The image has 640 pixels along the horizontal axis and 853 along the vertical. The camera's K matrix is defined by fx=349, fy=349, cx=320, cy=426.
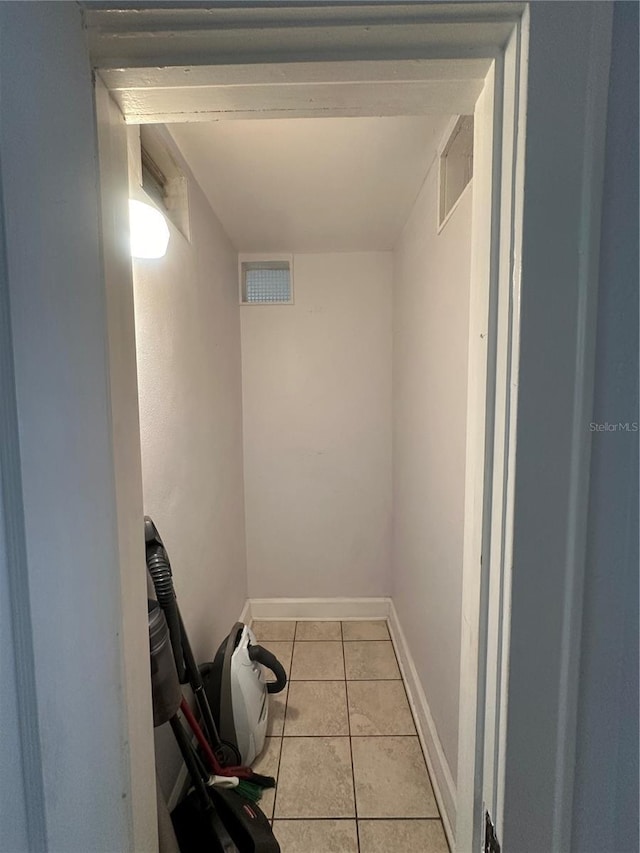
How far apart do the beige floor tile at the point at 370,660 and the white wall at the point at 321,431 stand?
1.13ft

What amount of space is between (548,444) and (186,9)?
68 centimetres

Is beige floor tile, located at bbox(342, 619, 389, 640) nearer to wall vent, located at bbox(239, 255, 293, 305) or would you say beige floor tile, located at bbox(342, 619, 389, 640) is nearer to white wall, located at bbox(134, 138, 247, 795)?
white wall, located at bbox(134, 138, 247, 795)

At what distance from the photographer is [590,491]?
449mm

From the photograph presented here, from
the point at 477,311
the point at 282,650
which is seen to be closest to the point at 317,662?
the point at 282,650

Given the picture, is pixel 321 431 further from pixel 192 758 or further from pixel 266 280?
pixel 192 758

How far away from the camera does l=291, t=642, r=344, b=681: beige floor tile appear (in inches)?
72.1

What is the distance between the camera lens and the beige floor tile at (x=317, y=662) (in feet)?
6.00

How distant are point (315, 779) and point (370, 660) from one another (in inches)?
27.2

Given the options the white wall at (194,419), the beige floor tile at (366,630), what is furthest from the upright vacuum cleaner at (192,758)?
the beige floor tile at (366,630)

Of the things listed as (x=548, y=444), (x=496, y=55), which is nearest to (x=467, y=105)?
(x=496, y=55)

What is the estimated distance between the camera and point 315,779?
133 cm

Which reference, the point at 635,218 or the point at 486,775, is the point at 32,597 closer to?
the point at 486,775

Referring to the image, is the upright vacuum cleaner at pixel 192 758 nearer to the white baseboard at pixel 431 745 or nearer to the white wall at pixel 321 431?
the white baseboard at pixel 431 745

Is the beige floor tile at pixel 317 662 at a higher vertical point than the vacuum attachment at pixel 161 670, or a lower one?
lower
